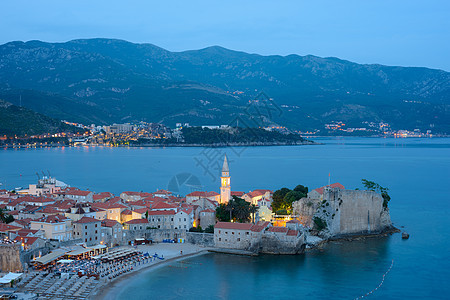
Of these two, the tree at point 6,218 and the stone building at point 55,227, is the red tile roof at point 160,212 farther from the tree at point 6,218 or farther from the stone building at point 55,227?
the tree at point 6,218

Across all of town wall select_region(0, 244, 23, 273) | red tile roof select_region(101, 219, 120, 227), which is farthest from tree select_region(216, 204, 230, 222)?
town wall select_region(0, 244, 23, 273)

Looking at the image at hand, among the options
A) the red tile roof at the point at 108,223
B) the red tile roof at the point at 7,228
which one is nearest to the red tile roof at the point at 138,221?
the red tile roof at the point at 108,223

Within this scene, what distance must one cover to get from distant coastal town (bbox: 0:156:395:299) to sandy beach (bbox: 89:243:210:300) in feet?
0.18

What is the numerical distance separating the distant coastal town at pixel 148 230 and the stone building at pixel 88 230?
0.05 meters

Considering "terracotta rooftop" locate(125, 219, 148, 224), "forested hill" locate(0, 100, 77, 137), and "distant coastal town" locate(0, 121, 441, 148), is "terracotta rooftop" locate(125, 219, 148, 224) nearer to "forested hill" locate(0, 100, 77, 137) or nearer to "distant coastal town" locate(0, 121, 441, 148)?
"distant coastal town" locate(0, 121, 441, 148)

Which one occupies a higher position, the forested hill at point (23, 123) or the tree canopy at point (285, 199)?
the forested hill at point (23, 123)

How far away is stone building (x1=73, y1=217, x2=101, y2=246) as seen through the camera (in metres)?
22.9

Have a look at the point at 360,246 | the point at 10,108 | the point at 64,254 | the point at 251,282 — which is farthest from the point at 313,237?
the point at 10,108

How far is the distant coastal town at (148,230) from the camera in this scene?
19094 mm

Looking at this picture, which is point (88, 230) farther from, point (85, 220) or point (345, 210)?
point (345, 210)

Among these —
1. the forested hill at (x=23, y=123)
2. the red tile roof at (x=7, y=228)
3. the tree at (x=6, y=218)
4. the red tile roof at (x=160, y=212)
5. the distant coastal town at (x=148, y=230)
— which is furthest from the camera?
the forested hill at (x=23, y=123)

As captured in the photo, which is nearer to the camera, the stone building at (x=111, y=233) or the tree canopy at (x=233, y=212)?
the stone building at (x=111, y=233)

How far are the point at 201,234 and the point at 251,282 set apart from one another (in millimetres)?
5070

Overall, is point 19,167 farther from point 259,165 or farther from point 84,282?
point 84,282
